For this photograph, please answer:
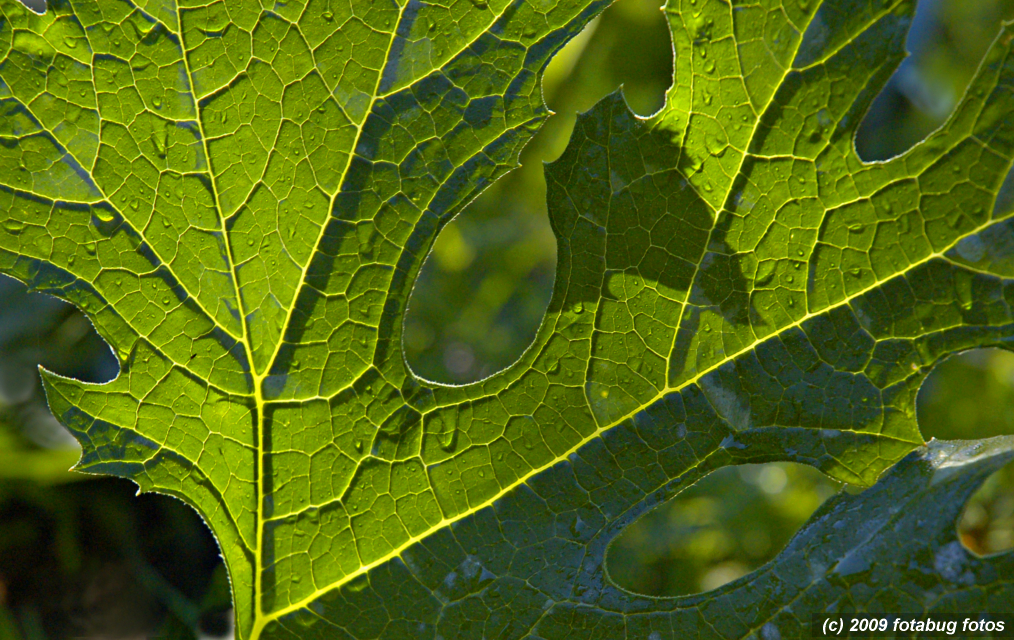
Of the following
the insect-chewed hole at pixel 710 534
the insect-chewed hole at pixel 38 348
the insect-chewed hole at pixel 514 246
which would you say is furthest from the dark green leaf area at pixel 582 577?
the insect-chewed hole at pixel 38 348

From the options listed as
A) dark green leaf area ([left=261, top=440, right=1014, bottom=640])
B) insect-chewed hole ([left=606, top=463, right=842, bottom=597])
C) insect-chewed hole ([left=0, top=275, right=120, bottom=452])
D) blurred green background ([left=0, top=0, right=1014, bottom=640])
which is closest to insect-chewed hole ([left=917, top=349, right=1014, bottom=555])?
blurred green background ([left=0, top=0, right=1014, bottom=640])

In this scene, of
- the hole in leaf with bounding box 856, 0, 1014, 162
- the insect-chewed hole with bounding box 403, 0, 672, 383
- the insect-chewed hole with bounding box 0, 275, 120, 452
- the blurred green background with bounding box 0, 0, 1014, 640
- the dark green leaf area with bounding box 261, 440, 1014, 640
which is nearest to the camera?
the dark green leaf area with bounding box 261, 440, 1014, 640

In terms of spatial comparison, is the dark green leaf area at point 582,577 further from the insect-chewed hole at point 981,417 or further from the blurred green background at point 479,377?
the insect-chewed hole at point 981,417

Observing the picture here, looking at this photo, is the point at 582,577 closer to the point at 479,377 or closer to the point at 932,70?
the point at 479,377

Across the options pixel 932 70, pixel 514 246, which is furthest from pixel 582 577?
pixel 932 70

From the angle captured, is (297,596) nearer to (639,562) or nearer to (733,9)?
(733,9)

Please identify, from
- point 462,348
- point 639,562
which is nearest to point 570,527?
point 639,562

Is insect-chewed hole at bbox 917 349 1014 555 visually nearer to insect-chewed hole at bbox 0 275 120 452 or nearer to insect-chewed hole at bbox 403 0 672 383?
insect-chewed hole at bbox 403 0 672 383
